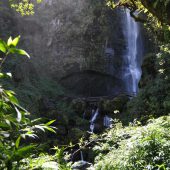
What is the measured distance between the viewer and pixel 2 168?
221 cm

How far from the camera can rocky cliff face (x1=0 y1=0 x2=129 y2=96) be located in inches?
988

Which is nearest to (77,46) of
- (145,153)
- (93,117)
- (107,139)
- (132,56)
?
(132,56)

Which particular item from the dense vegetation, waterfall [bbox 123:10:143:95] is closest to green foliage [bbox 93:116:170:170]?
the dense vegetation

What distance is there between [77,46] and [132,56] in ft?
15.0

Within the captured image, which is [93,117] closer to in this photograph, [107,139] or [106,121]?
[106,121]

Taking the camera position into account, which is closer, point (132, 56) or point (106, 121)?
point (106, 121)

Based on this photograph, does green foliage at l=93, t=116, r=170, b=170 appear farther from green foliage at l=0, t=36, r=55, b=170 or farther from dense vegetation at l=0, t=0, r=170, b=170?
green foliage at l=0, t=36, r=55, b=170

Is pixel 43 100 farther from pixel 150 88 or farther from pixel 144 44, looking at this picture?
pixel 144 44

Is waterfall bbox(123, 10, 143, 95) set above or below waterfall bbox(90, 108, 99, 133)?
above

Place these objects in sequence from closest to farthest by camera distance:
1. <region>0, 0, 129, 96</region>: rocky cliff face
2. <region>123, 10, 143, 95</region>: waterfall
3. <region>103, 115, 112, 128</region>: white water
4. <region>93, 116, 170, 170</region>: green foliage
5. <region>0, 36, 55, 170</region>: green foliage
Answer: <region>0, 36, 55, 170</region>: green foliage
<region>93, 116, 170, 170</region>: green foliage
<region>103, 115, 112, 128</region>: white water
<region>0, 0, 129, 96</region>: rocky cliff face
<region>123, 10, 143, 95</region>: waterfall

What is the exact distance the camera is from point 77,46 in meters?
25.3

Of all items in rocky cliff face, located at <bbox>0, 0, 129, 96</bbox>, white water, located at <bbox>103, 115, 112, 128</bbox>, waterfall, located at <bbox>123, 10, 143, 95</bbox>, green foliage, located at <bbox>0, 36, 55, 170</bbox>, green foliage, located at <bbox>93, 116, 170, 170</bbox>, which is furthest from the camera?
waterfall, located at <bbox>123, 10, 143, 95</bbox>

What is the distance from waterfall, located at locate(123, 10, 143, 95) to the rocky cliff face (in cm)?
62

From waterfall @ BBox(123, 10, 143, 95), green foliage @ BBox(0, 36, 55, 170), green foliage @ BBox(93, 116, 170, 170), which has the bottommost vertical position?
green foliage @ BBox(93, 116, 170, 170)
